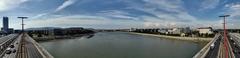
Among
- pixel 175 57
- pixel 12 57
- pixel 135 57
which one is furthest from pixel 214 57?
pixel 12 57

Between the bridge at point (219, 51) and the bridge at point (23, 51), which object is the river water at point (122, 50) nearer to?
the bridge at point (219, 51)

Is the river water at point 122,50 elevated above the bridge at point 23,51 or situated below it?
below

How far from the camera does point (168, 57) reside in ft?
156

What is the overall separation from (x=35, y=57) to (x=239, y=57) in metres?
30.7

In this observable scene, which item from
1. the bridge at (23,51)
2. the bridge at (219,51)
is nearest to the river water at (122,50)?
the bridge at (219,51)

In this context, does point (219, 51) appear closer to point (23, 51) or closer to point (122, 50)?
point (122, 50)

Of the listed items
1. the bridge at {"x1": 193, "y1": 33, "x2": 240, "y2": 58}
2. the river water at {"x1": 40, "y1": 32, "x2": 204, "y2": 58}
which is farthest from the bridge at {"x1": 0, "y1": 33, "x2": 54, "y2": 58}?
the bridge at {"x1": 193, "y1": 33, "x2": 240, "y2": 58}

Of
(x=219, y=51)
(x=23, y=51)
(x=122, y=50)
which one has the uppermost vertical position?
(x=23, y=51)

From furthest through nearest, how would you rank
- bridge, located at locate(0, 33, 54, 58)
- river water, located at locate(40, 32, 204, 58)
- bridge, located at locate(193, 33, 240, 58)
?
1. river water, located at locate(40, 32, 204, 58)
2. bridge, located at locate(0, 33, 54, 58)
3. bridge, located at locate(193, 33, 240, 58)

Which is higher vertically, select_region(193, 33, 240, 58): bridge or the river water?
select_region(193, 33, 240, 58): bridge

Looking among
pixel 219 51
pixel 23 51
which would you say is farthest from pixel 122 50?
pixel 23 51

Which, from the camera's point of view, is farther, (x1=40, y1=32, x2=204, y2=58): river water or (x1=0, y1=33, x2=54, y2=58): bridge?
(x1=40, y1=32, x2=204, y2=58): river water

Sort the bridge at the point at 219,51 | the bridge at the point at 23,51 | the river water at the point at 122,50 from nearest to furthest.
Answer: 1. the bridge at the point at 219,51
2. the bridge at the point at 23,51
3. the river water at the point at 122,50

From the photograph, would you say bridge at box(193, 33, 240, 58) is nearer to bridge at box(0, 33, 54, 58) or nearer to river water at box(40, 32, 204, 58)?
river water at box(40, 32, 204, 58)
